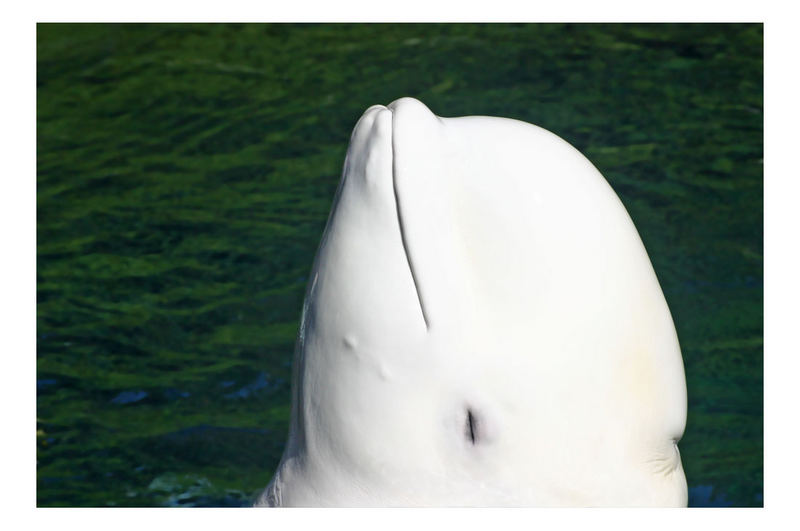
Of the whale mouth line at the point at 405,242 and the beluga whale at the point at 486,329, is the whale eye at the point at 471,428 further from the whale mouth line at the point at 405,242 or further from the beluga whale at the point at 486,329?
the whale mouth line at the point at 405,242

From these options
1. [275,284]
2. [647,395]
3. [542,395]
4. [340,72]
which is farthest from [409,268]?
[340,72]

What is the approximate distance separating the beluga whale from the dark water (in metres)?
2.99

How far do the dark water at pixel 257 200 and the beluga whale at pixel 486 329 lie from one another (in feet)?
9.83

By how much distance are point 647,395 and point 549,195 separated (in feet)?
1.87

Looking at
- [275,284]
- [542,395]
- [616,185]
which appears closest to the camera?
[542,395]

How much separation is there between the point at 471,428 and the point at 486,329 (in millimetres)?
258

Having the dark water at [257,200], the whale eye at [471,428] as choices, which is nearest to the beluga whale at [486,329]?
the whale eye at [471,428]

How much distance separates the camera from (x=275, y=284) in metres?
7.73

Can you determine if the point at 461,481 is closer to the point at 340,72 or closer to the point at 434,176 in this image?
the point at 434,176

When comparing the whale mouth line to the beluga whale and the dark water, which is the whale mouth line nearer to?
the beluga whale

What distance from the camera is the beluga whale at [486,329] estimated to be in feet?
9.85

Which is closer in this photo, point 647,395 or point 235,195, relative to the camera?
point 647,395

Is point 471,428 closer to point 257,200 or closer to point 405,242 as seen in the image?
point 405,242

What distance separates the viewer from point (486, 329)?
3.00 metres
